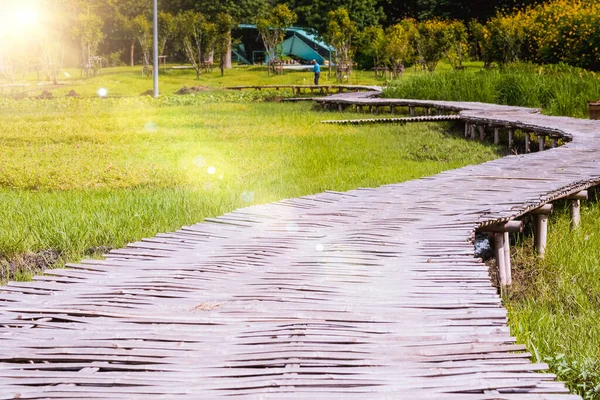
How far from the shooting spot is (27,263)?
698cm

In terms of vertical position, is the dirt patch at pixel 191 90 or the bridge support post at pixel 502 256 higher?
the dirt patch at pixel 191 90

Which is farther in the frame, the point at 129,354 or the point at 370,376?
the point at 129,354

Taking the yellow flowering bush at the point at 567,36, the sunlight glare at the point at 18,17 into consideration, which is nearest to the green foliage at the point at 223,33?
the sunlight glare at the point at 18,17

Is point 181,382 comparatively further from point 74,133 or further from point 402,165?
point 74,133

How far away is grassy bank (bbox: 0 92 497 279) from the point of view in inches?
305

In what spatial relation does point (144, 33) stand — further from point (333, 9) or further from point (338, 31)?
point (333, 9)

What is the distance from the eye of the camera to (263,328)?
3.88 meters

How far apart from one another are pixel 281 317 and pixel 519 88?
16164 millimetres

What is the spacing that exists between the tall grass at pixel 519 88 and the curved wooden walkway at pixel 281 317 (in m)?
11.6

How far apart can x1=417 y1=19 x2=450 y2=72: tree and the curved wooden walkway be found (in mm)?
26803

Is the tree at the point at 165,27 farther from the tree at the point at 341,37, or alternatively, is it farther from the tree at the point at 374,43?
the tree at the point at 374,43

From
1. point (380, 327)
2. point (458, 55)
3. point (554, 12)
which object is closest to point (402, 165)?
point (380, 327)

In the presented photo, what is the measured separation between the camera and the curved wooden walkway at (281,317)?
323cm

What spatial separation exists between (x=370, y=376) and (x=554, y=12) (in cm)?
2452
